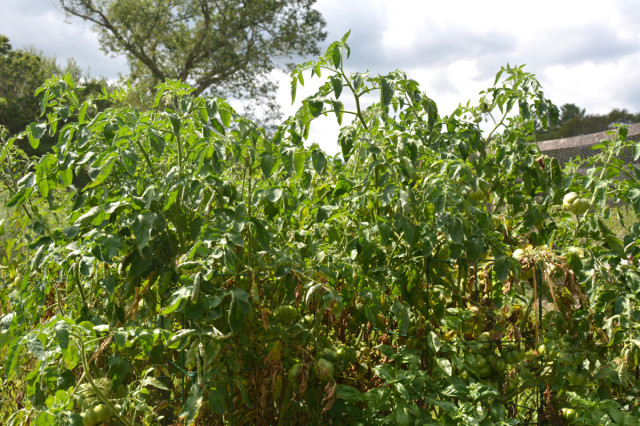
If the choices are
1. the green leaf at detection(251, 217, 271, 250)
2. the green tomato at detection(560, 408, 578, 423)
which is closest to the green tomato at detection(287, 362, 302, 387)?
the green leaf at detection(251, 217, 271, 250)

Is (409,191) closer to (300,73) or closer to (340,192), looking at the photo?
(340,192)

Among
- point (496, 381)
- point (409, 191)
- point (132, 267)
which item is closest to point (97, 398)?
point (132, 267)

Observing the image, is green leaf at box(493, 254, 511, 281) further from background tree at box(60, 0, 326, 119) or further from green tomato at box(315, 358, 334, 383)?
background tree at box(60, 0, 326, 119)

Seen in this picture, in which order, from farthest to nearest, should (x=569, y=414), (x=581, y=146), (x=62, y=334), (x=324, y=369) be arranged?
(x=581, y=146) < (x=569, y=414) < (x=324, y=369) < (x=62, y=334)

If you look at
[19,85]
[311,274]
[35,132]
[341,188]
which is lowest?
[311,274]

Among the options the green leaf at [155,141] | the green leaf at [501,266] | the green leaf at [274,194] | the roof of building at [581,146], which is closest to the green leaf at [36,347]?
the green leaf at [155,141]

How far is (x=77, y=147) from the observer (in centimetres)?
162

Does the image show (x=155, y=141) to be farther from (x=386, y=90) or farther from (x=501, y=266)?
(x=501, y=266)

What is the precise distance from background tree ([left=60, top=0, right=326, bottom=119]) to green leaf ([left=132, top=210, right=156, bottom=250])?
13.7m

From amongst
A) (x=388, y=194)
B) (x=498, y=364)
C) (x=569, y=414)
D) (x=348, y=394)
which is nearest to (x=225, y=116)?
(x=388, y=194)

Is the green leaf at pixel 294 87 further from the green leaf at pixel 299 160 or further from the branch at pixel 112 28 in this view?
the branch at pixel 112 28

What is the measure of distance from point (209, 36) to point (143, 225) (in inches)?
548

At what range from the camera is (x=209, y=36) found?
14469mm

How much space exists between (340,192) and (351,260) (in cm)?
19
